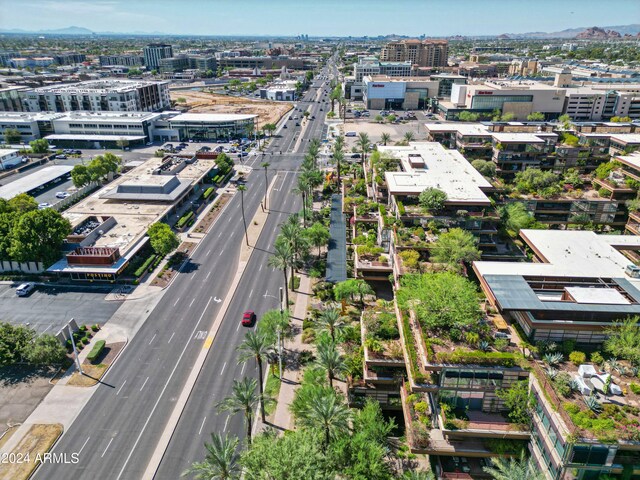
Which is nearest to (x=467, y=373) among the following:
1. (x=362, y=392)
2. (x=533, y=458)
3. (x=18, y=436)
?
(x=533, y=458)

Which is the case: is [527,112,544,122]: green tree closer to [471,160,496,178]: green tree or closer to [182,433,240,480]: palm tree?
[471,160,496,178]: green tree

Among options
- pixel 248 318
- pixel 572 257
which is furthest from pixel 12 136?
pixel 572 257

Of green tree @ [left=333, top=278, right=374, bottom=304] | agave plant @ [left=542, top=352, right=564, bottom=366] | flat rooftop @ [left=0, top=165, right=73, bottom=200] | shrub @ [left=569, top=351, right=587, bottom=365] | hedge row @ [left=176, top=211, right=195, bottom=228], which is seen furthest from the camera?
flat rooftop @ [left=0, top=165, right=73, bottom=200]

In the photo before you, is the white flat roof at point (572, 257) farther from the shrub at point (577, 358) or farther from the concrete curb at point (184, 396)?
the concrete curb at point (184, 396)

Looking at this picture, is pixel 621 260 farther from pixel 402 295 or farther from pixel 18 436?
pixel 18 436

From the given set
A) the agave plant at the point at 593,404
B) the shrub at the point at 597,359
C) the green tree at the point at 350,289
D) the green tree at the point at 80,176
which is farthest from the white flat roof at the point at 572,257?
the green tree at the point at 80,176

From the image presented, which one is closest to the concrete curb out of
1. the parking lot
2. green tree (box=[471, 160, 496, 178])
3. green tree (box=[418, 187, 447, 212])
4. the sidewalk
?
the sidewalk
